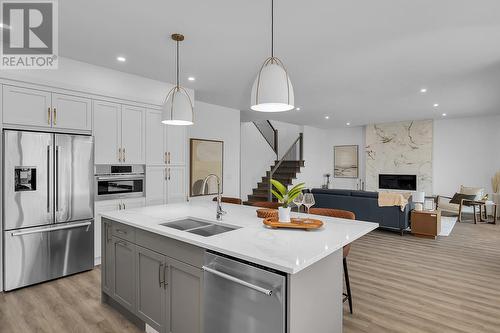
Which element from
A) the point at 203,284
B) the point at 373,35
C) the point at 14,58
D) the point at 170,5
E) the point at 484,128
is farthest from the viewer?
the point at 484,128

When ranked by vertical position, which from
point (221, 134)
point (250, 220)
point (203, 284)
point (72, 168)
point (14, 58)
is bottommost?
point (203, 284)

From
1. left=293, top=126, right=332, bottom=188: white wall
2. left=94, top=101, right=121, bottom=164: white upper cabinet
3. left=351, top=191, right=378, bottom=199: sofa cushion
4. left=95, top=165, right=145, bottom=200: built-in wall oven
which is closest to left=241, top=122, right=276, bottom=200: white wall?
left=293, top=126, right=332, bottom=188: white wall

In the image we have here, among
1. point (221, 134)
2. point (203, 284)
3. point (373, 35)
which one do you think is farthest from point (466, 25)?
point (221, 134)

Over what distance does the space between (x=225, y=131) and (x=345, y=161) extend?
18.4ft

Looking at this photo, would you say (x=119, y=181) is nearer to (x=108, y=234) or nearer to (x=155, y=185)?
(x=155, y=185)

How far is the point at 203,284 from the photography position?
1886mm

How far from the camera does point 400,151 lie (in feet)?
29.3

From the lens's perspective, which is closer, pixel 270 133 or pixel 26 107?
pixel 26 107

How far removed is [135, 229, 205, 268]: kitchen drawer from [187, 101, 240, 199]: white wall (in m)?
3.53

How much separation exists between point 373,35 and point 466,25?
0.84 meters

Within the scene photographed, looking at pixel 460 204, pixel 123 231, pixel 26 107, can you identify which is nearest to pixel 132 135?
pixel 26 107

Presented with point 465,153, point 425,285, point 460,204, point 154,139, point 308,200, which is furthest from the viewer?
point 465,153

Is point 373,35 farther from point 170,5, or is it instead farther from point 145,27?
point 145,27

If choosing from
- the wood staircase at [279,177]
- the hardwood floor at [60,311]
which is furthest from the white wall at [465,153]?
the hardwood floor at [60,311]
